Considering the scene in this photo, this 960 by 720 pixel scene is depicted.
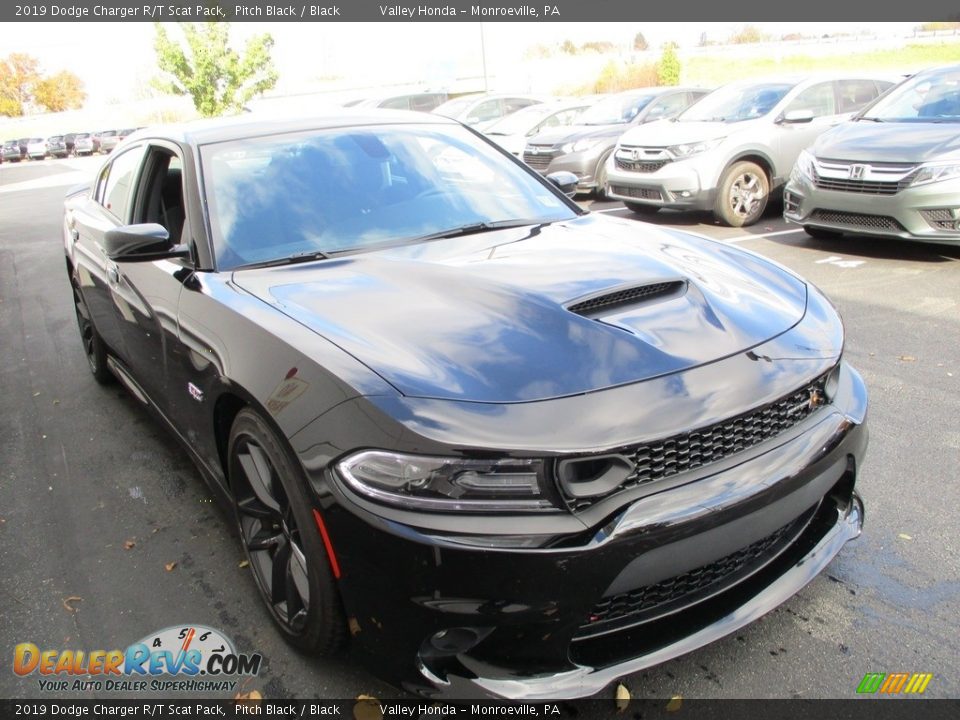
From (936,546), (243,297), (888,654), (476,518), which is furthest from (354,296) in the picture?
(936,546)

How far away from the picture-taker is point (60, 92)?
81.6m

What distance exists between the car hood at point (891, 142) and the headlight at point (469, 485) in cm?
589

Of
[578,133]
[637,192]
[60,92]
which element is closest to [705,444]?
[637,192]

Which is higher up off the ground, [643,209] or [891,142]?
[891,142]

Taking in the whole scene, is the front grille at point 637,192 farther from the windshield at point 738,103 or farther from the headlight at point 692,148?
the windshield at point 738,103

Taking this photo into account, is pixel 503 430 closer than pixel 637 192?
Yes

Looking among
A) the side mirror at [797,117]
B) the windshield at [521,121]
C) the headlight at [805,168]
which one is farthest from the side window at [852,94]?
the windshield at [521,121]

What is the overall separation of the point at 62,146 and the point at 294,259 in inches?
1866

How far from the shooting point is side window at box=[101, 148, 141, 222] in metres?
4.10

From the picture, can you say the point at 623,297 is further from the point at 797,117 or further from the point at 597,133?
the point at 597,133

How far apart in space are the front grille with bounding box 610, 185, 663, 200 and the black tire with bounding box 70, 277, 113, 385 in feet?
20.4

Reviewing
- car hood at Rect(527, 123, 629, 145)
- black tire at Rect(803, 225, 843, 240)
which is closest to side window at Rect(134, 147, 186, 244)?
black tire at Rect(803, 225, 843, 240)

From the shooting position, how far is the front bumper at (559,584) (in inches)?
69.4

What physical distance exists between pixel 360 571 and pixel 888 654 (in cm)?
155
